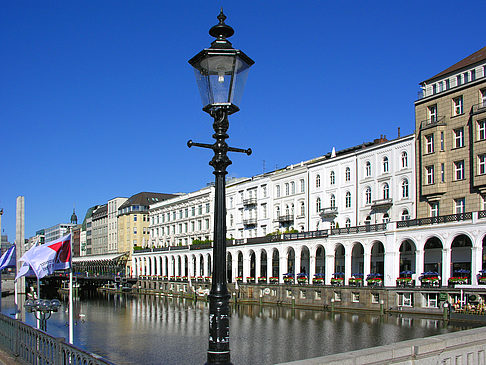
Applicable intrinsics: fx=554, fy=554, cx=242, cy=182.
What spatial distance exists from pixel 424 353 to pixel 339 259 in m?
61.9

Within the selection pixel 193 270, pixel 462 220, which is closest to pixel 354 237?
pixel 462 220

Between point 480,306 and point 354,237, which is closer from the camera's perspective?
point 480,306

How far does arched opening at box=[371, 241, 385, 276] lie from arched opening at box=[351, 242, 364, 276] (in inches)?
64.5

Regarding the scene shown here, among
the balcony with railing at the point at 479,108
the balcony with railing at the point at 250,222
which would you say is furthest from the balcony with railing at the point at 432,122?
the balcony with railing at the point at 250,222

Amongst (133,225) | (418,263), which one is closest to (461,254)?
(418,263)

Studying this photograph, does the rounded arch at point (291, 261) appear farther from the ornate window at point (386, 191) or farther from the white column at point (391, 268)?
the white column at point (391, 268)

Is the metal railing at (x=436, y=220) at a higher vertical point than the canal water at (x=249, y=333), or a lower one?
higher

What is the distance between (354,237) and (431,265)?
9.03 m

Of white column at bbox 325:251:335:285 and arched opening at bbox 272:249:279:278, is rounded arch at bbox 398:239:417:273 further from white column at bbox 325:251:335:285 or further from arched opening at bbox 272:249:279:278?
arched opening at bbox 272:249:279:278

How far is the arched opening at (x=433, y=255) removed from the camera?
5697 centimetres

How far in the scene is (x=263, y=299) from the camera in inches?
2849

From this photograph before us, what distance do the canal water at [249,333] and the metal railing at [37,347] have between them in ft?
46.7

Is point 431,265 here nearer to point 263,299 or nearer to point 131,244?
point 263,299

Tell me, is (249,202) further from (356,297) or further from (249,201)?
(356,297)
